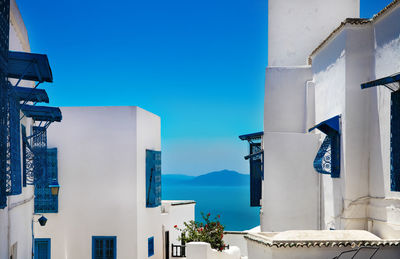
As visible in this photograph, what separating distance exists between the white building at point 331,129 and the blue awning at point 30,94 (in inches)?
182

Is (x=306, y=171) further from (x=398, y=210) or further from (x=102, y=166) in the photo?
(x=102, y=166)

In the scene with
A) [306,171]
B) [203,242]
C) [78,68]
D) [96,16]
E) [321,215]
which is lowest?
[203,242]

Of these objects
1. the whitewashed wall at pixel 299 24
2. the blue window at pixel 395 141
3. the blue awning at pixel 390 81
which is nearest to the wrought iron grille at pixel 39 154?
the blue awning at pixel 390 81

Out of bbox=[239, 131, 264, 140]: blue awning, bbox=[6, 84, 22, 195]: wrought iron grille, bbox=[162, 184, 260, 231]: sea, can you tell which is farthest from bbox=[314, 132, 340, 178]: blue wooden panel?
bbox=[6, 84, 22, 195]: wrought iron grille

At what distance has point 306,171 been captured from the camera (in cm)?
1207

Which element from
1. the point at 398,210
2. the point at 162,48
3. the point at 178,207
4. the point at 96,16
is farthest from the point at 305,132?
the point at 162,48

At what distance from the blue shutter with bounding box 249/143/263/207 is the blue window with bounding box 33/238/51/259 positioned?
673 centimetres

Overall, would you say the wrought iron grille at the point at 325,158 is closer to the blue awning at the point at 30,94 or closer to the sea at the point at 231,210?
the sea at the point at 231,210

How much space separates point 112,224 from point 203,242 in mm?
3193

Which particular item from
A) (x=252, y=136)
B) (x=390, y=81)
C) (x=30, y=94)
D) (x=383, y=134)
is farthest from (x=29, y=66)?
(x=252, y=136)

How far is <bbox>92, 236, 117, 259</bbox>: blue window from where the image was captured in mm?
13625

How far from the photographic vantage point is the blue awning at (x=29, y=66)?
523cm

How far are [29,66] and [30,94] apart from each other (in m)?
1.57

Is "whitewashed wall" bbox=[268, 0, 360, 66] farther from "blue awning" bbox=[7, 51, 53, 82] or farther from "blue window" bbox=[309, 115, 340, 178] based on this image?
"blue awning" bbox=[7, 51, 53, 82]
